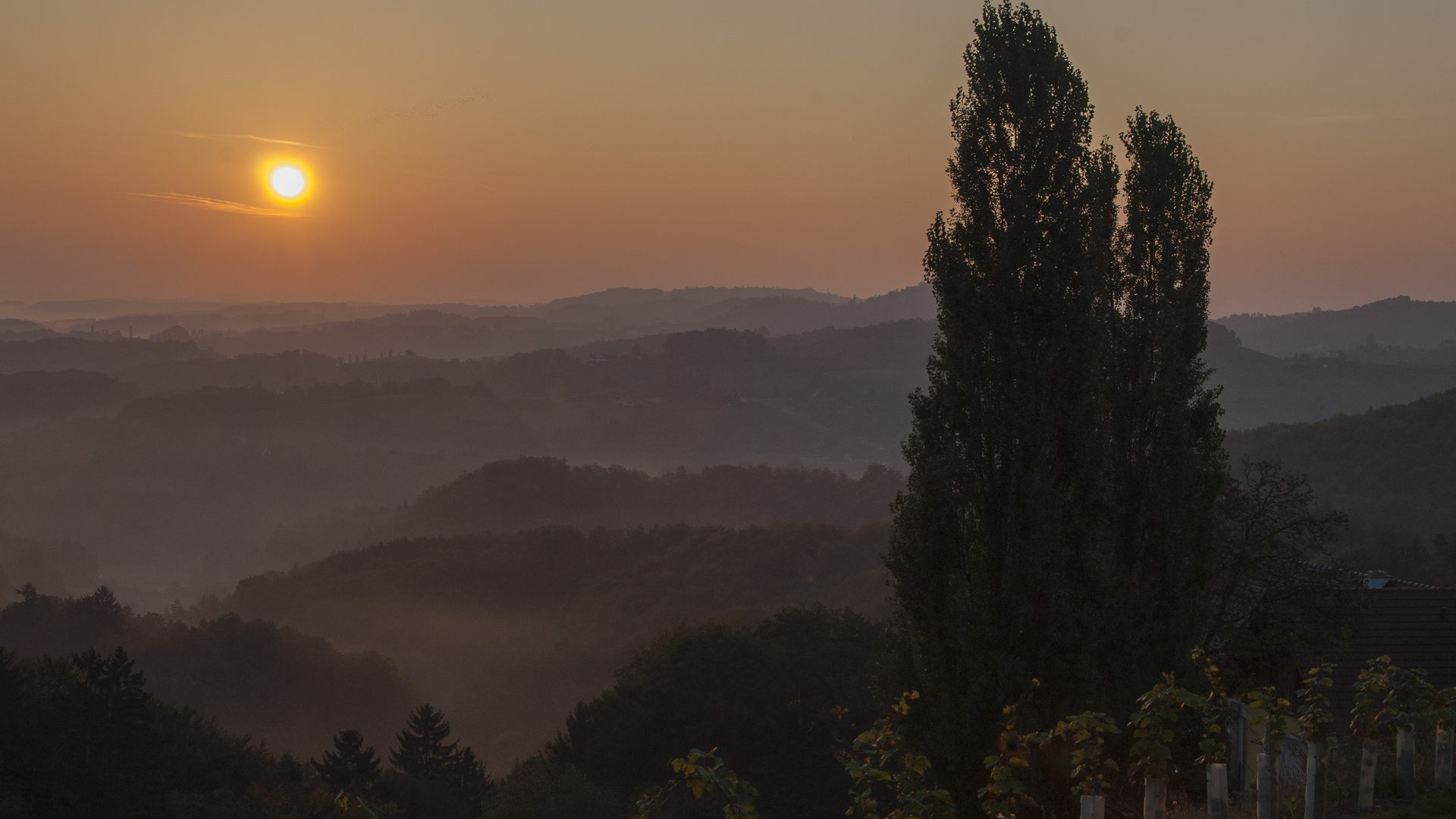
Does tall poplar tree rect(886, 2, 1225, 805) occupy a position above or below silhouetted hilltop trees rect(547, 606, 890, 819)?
above

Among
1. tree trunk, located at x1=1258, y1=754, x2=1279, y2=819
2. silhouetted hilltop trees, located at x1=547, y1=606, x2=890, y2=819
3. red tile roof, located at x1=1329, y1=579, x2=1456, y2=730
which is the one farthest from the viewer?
silhouetted hilltop trees, located at x1=547, y1=606, x2=890, y2=819

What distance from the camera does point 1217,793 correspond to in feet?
23.4

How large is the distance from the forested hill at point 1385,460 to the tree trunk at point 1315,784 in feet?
273

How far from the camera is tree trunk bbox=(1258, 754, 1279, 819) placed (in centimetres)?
724

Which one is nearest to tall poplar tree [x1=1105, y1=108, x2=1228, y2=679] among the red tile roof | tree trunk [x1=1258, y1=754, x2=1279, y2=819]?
tree trunk [x1=1258, y1=754, x2=1279, y2=819]

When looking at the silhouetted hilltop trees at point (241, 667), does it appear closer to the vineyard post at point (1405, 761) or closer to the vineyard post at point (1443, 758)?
the vineyard post at point (1405, 761)

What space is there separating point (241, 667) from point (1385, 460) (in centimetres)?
10247

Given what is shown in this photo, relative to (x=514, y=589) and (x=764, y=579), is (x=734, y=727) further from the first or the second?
(x=514, y=589)

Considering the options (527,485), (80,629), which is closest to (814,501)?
(527,485)

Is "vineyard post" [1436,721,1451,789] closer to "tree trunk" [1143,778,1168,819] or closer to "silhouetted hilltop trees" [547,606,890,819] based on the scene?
"tree trunk" [1143,778,1168,819]

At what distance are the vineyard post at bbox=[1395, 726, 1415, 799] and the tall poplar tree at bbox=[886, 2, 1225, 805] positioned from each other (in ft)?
10.4

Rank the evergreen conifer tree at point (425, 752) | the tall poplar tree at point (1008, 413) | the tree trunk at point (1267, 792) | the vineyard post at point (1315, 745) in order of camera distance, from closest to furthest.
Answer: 1. the tree trunk at point (1267, 792)
2. the vineyard post at point (1315, 745)
3. the tall poplar tree at point (1008, 413)
4. the evergreen conifer tree at point (425, 752)

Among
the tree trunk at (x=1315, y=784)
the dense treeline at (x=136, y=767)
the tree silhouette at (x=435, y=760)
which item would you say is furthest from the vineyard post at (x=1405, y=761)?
the tree silhouette at (x=435, y=760)

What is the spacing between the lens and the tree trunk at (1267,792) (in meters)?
7.24
